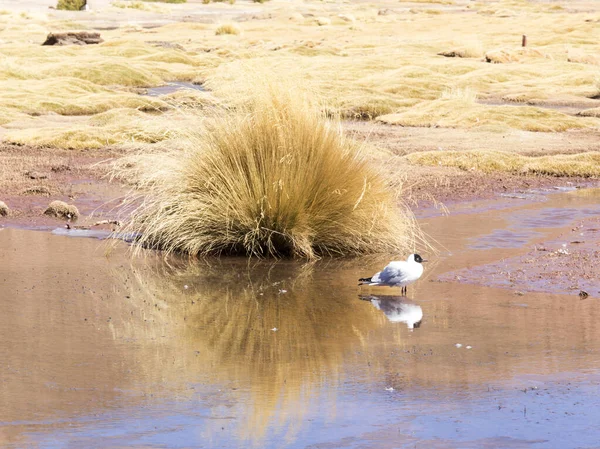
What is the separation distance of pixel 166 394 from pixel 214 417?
0.59 metres

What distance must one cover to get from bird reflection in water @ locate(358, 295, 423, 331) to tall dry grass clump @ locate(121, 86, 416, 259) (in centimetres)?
194

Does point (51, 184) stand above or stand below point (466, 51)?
above

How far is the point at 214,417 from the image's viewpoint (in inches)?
258

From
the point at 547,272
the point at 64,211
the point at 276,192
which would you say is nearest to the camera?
the point at 547,272

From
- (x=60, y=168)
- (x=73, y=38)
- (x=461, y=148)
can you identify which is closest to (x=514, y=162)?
(x=461, y=148)

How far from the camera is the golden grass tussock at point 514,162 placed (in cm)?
2070

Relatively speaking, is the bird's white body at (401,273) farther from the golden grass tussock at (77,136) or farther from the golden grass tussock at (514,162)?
the golden grass tussock at (77,136)

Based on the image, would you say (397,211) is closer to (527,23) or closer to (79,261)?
(79,261)

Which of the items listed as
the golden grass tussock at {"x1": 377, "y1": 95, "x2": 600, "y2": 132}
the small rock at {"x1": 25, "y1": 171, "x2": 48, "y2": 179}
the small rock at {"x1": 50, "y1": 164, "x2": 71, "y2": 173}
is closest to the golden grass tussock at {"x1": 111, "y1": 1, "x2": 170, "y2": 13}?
the golden grass tussock at {"x1": 377, "y1": 95, "x2": 600, "y2": 132}

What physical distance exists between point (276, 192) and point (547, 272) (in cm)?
313

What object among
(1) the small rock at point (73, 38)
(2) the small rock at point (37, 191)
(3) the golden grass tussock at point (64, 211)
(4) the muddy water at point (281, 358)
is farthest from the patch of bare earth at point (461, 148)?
(1) the small rock at point (73, 38)

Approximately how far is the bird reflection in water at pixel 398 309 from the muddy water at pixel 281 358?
0.02 m

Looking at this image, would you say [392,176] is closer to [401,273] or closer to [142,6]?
[401,273]

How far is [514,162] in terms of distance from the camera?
71.3 ft
